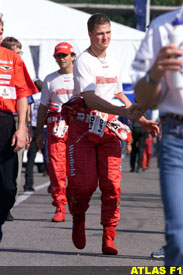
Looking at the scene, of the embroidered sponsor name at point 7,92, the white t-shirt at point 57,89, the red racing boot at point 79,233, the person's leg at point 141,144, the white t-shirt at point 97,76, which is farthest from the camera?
the person's leg at point 141,144

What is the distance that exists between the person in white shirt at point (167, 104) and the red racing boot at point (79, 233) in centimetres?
309

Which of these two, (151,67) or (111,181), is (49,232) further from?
(151,67)

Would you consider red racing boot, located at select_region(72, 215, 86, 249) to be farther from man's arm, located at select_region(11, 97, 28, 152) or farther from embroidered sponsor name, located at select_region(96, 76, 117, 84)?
man's arm, located at select_region(11, 97, 28, 152)

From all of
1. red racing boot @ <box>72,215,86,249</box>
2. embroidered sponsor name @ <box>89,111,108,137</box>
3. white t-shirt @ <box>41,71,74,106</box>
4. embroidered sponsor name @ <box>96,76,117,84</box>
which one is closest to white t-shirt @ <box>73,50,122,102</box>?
embroidered sponsor name @ <box>96,76,117,84</box>

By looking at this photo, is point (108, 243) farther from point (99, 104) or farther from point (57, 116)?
point (57, 116)

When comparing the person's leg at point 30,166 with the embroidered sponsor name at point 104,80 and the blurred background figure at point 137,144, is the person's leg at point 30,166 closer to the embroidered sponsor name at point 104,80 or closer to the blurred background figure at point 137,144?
the embroidered sponsor name at point 104,80

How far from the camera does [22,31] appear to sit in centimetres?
2028

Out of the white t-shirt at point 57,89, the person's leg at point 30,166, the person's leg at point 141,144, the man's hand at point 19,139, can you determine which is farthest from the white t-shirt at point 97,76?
the person's leg at point 141,144

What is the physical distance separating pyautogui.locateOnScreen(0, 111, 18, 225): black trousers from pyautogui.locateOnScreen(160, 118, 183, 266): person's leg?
6.86ft

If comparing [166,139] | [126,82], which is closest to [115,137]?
[166,139]

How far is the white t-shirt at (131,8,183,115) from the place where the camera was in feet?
14.5

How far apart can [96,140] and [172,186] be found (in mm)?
2982

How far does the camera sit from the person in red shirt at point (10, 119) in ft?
21.1

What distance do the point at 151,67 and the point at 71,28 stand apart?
16.2m
